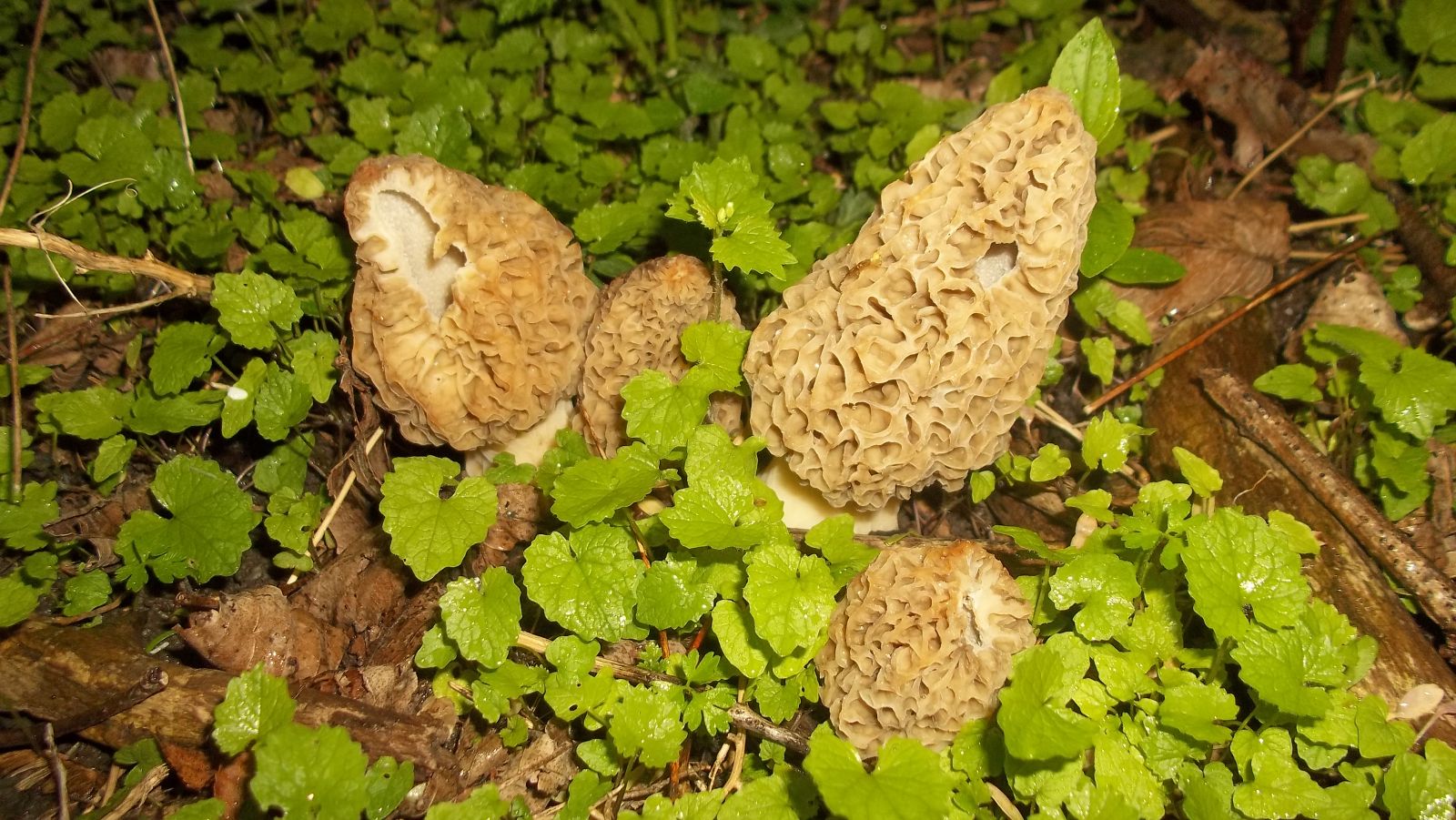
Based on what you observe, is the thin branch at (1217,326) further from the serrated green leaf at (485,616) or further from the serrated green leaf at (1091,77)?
the serrated green leaf at (485,616)

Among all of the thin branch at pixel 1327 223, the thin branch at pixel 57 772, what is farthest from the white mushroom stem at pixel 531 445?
the thin branch at pixel 1327 223

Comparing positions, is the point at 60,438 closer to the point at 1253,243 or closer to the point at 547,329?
the point at 547,329

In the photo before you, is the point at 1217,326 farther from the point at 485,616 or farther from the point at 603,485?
the point at 485,616

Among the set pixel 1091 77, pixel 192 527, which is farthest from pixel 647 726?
pixel 1091 77

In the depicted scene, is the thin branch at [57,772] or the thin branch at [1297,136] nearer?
the thin branch at [57,772]

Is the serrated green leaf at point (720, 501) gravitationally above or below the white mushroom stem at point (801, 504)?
above

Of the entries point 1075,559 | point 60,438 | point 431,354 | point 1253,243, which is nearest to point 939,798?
point 1075,559

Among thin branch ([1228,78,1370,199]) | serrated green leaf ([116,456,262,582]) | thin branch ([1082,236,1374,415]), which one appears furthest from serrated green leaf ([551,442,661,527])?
thin branch ([1228,78,1370,199])

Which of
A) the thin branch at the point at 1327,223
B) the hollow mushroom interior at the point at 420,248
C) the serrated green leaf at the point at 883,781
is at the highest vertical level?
the hollow mushroom interior at the point at 420,248
